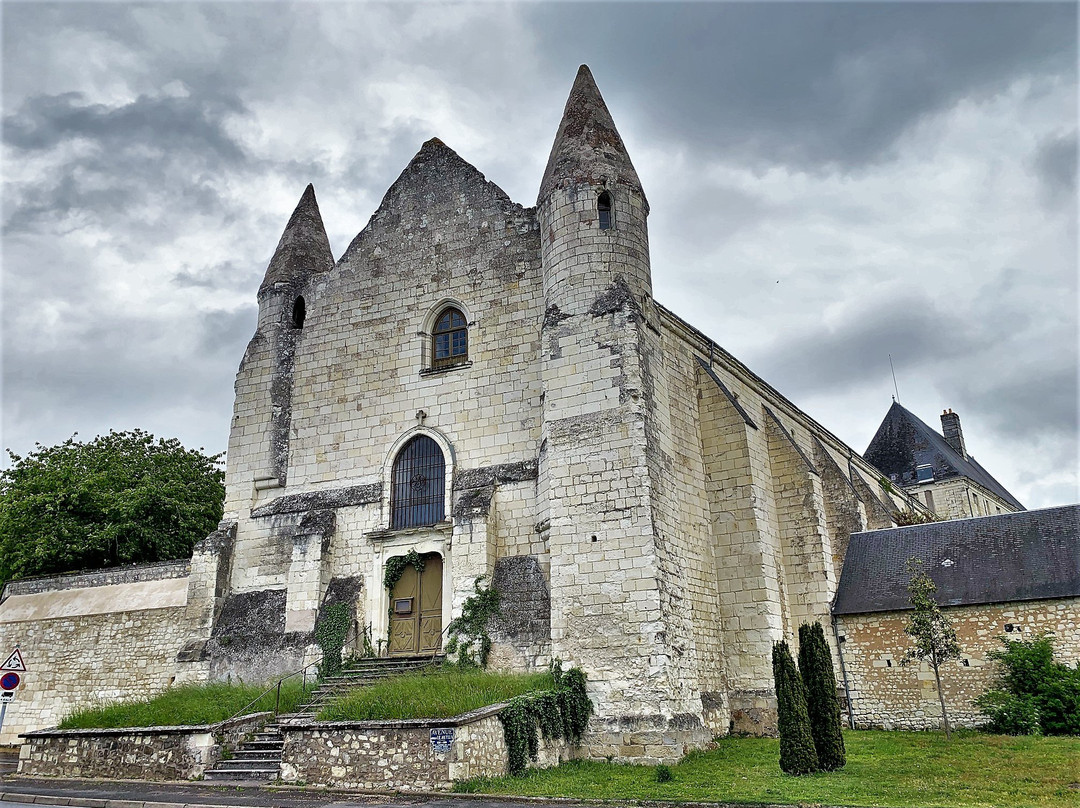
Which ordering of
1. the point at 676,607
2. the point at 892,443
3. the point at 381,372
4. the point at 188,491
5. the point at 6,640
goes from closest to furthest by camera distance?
the point at 676,607, the point at 381,372, the point at 6,640, the point at 188,491, the point at 892,443

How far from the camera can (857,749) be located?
46.1ft

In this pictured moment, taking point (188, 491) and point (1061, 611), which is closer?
point (1061, 611)

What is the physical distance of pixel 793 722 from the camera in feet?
37.2

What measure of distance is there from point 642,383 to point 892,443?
1300 inches

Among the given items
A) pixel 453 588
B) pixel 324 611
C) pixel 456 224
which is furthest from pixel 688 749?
pixel 456 224

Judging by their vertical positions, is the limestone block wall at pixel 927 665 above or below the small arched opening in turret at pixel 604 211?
below

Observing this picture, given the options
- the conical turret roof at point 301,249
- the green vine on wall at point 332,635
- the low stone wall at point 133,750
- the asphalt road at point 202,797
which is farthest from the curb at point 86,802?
the conical turret roof at point 301,249

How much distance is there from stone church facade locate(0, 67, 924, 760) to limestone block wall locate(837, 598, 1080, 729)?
4.01 ft

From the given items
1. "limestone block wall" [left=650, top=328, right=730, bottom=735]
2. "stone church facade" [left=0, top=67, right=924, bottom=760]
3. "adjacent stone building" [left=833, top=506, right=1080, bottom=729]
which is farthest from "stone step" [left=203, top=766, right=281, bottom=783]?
"adjacent stone building" [left=833, top=506, right=1080, bottom=729]

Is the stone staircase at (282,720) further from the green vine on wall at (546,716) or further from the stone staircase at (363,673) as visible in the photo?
the green vine on wall at (546,716)

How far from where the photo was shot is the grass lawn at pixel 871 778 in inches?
379

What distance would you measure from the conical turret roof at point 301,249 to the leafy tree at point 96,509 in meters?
8.44

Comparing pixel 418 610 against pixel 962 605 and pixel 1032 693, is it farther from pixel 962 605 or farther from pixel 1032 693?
pixel 1032 693

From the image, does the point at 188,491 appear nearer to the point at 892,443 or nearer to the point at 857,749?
the point at 857,749
